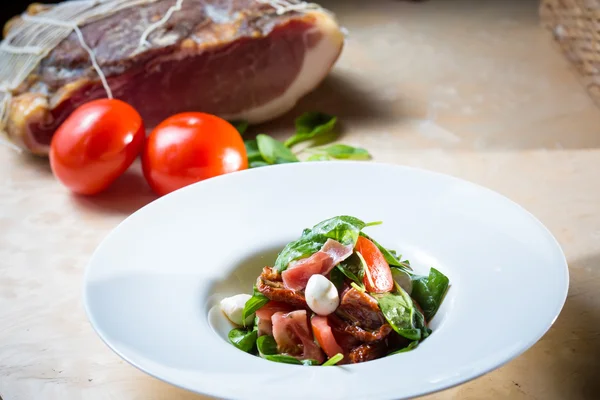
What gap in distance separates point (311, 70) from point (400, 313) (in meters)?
1.25

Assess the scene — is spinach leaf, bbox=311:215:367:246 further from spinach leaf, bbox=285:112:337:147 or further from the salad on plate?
spinach leaf, bbox=285:112:337:147

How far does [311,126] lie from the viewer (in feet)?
7.06

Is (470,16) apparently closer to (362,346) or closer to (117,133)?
(117,133)

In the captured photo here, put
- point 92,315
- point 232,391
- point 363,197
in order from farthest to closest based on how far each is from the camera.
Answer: point 363,197
point 92,315
point 232,391

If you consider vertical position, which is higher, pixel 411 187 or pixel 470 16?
pixel 411 187

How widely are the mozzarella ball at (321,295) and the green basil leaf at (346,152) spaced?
88cm

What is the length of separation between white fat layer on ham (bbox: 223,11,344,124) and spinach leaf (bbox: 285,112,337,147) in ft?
0.30

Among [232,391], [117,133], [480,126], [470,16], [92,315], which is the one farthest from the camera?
[470,16]

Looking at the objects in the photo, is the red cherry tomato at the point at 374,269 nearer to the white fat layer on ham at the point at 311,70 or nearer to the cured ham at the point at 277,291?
the cured ham at the point at 277,291

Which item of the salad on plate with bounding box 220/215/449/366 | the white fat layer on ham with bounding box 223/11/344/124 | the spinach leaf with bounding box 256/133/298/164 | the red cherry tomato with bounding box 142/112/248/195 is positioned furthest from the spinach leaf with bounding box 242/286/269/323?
the white fat layer on ham with bounding box 223/11/344/124

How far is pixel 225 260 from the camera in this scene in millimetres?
1326

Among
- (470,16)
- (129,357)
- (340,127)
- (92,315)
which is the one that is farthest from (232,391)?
(470,16)

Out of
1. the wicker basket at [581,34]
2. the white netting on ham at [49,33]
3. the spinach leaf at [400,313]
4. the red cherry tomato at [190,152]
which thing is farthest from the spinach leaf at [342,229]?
the wicker basket at [581,34]

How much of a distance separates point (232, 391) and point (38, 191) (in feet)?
3.86
